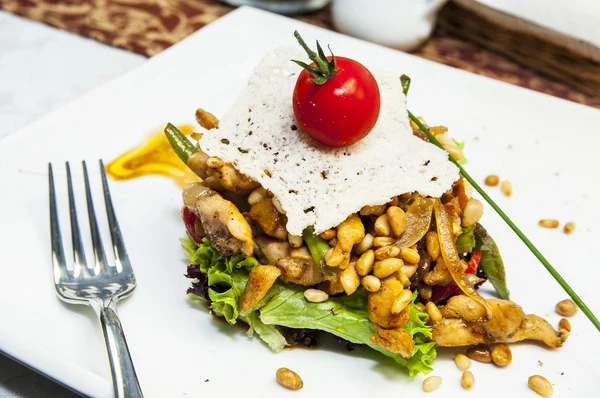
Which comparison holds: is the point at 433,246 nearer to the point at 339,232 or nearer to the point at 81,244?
the point at 339,232

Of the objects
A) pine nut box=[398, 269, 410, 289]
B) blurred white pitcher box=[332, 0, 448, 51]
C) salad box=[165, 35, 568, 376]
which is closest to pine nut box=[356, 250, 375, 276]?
salad box=[165, 35, 568, 376]

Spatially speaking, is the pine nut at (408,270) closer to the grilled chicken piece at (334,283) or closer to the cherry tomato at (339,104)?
the grilled chicken piece at (334,283)

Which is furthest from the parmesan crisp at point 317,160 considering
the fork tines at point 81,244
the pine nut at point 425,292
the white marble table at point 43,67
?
the white marble table at point 43,67

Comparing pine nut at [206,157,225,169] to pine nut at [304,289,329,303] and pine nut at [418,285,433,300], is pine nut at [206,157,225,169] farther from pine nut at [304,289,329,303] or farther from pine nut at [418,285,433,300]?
pine nut at [418,285,433,300]

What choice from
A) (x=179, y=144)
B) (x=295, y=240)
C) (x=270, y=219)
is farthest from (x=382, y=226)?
(x=179, y=144)

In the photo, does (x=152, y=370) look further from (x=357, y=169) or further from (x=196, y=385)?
(x=357, y=169)

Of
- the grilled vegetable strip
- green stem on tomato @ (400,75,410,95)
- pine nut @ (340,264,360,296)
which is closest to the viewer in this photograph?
pine nut @ (340,264,360,296)
